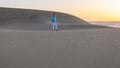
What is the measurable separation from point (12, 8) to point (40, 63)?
42.1 metres

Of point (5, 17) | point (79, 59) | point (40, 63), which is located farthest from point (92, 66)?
point (5, 17)

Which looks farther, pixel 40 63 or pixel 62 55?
pixel 62 55

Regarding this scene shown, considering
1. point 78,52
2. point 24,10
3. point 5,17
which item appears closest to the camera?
point 78,52

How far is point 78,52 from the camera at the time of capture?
6.52m

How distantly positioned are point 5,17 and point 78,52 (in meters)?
34.4

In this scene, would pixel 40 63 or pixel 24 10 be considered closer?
pixel 40 63

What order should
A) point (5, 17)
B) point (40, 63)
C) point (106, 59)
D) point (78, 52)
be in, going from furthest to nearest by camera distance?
point (5, 17) → point (78, 52) → point (106, 59) → point (40, 63)

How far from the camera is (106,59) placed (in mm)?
5625

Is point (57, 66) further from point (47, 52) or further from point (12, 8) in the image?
point (12, 8)

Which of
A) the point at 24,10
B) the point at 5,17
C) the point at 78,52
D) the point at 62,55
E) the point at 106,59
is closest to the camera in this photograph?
the point at 106,59

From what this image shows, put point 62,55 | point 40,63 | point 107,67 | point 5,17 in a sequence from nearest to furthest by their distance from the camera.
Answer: point 107,67 < point 40,63 < point 62,55 < point 5,17

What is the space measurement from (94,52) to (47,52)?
4.53ft

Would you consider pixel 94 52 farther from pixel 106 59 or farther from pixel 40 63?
pixel 40 63

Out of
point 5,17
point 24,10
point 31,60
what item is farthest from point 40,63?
point 24,10
